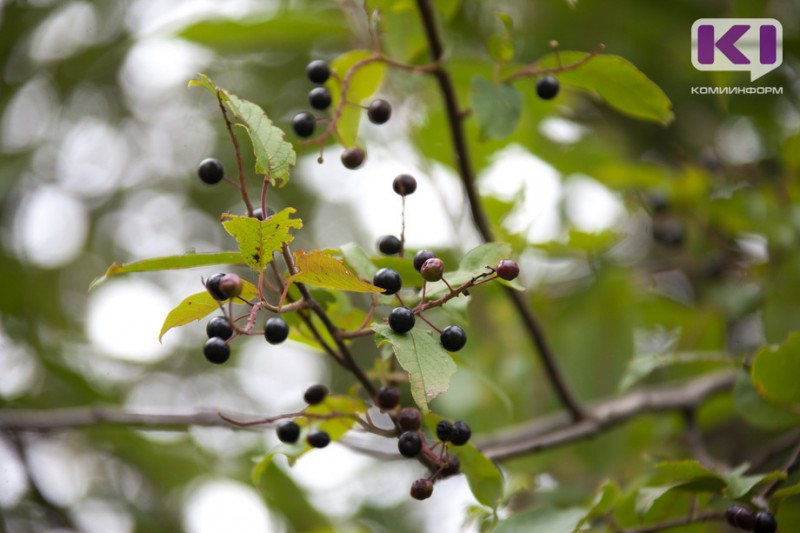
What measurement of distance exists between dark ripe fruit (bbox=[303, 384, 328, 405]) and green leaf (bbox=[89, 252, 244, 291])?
9.1 inches

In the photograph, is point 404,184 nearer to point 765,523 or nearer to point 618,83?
point 618,83

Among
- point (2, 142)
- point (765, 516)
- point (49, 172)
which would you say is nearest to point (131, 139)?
point (49, 172)

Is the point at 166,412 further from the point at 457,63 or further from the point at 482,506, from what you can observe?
the point at 457,63

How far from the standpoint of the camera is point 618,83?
123cm

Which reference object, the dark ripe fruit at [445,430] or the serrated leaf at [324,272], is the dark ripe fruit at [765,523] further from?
the serrated leaf at [324,272]

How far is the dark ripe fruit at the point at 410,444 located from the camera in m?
0.98

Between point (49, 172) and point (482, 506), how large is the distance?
2900mm

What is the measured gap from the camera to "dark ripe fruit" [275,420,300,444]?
1.12 metres

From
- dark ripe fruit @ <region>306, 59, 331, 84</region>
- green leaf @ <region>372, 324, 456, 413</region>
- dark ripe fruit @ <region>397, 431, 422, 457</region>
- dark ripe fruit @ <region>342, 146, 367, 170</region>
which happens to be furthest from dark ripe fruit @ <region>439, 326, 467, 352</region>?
dark ripe fruit @ <region>306, 59, 331, 84</region>

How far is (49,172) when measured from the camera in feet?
11.2

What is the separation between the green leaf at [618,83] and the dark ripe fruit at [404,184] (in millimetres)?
335

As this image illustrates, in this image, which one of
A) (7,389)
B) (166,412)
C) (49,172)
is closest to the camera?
(166,412)

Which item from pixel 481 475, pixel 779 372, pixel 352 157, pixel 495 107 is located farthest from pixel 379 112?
pixel 779 372

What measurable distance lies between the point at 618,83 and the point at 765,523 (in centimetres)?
67
